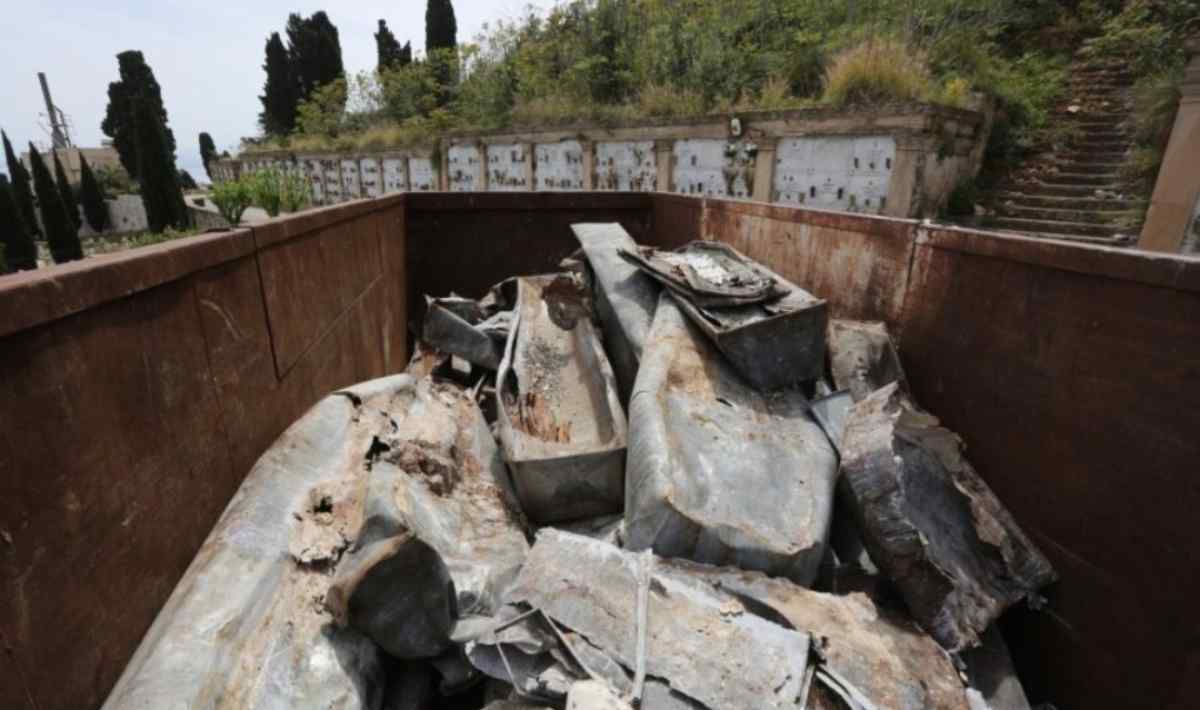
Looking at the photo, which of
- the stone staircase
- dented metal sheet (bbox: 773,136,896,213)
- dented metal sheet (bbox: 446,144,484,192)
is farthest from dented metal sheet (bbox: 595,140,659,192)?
the stone staircase

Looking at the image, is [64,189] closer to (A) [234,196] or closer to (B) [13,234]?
(B) [13,234]

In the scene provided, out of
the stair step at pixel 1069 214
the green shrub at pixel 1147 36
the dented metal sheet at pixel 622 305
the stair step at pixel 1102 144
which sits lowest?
the dented metal sheet at pixel 622 305

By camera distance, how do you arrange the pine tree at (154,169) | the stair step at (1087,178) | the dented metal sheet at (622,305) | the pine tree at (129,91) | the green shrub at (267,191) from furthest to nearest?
the pine tree at (129,91) → the pine tree at (154,169) → the green shrub at (267,191) → the stair step at (1087,178) → the dented metal sheet at (622,305)

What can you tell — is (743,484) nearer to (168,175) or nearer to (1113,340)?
(1113,340)

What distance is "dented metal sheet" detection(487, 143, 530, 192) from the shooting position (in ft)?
43.3

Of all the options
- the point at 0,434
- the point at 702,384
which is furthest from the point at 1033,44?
the point at 0,434

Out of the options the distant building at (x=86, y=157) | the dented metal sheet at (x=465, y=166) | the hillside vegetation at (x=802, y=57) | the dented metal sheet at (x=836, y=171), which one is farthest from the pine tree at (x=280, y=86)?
the dented metal sheet at (x=836, y=171)

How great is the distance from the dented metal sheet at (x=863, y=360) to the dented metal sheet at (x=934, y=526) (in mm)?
361

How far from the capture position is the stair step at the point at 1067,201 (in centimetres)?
698

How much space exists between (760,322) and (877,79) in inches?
276

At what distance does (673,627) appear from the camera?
4.98 ft

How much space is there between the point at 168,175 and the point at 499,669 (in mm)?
25111

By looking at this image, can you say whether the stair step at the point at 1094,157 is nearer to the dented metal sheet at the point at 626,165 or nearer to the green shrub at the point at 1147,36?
the green shrub at the point at 1147,36

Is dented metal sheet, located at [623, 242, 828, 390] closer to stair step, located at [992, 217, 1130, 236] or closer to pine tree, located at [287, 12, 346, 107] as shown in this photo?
stair step, located at [992, 217, 1130, 236]
